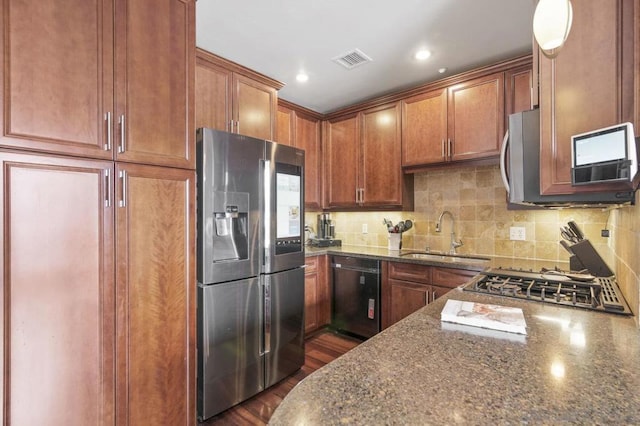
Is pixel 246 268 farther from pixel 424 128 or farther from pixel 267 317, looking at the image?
pixel 424 128

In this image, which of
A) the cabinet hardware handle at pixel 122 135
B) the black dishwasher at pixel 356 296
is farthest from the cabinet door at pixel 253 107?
the black dishwasher at pixel 356 296

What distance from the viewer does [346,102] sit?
11.2 feet

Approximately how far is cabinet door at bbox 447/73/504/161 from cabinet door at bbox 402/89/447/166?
0.07 meters

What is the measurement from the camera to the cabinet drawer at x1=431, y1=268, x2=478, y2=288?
7.73 ft

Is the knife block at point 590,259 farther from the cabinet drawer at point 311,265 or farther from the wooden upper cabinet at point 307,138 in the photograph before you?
the wooden upper cabinet at point 307,138

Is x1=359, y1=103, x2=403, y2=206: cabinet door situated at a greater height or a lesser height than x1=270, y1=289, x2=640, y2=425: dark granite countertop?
greater

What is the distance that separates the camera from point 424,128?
9.30ft

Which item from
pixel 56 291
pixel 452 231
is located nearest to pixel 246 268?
pixel 56 291

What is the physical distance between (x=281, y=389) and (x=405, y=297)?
1245mm

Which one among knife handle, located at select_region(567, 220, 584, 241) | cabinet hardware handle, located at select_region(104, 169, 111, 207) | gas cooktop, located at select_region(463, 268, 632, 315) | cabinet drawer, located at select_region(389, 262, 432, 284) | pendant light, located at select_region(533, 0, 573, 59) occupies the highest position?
pendant light, located at select_region(533, 0, 573, 59)

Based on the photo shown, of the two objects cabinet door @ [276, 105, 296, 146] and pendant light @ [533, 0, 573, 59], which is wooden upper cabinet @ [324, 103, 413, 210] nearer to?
cabinet door @ [276, 105, 296, 146]

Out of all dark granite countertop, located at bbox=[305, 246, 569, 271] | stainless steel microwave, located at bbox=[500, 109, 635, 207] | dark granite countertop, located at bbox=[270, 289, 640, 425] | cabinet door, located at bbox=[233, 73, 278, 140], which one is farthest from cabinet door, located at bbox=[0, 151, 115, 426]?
dark granite countertop, located at bbox=[305, 246, 569, 271]

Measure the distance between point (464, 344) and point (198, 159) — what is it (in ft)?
5.53

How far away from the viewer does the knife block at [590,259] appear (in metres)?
1.71
